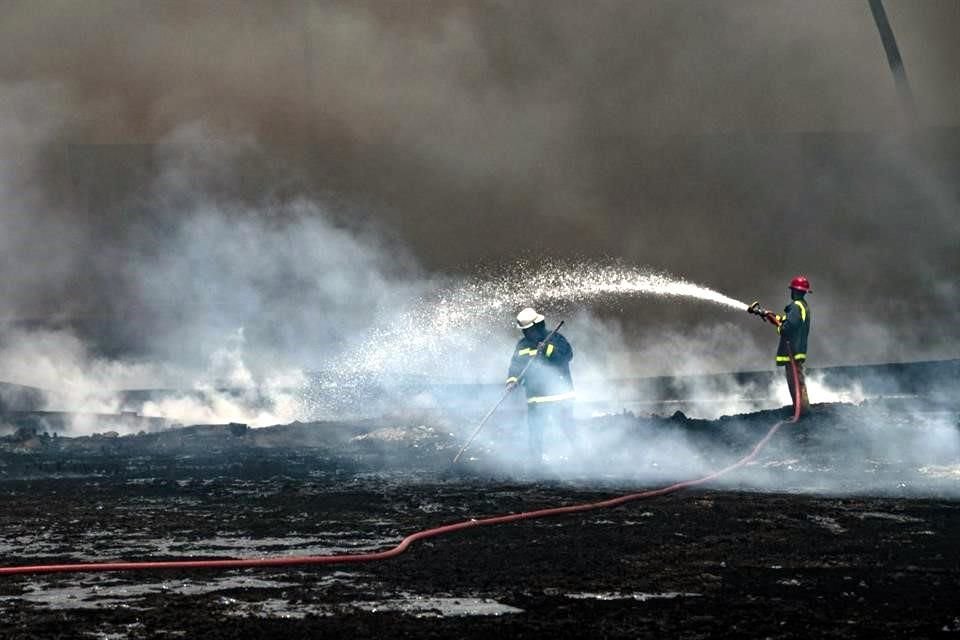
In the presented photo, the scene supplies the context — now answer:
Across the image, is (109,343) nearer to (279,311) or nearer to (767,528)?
(279,311)

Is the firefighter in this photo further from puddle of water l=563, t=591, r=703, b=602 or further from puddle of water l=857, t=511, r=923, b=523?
puddle of water l=563, t=591, r=703, b=602

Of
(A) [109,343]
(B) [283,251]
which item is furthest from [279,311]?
(A) [109,343]

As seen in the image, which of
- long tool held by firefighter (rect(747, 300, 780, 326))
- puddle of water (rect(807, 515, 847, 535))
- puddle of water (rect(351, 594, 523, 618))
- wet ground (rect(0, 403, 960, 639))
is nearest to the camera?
wet ground (rect(0, 403, 960, 639))

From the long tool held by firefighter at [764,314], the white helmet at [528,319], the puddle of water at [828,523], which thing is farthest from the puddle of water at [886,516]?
the white helmet at [528,319]

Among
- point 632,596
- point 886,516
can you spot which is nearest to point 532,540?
point 632,596

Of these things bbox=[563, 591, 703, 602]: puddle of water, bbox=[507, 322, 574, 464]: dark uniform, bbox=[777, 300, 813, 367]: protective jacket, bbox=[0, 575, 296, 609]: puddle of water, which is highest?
bbox=[777, 300, 813, 367]: protective jacket

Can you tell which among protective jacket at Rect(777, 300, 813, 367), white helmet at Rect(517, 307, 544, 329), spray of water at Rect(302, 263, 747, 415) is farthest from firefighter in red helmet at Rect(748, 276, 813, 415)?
spray of water at Rect(302, 263, 747, 415)

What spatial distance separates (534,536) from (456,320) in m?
27.8

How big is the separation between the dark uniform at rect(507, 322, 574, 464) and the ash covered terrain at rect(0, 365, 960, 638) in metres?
0.36

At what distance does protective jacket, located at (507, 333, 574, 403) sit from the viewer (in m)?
13.5

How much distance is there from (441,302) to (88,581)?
2627 centimetres

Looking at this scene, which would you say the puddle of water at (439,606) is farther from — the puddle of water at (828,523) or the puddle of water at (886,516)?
the puddle of water at (886,516)

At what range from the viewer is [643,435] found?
52.7 feet

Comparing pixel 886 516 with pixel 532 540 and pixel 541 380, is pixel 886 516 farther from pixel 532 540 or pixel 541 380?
pixel 541 380
